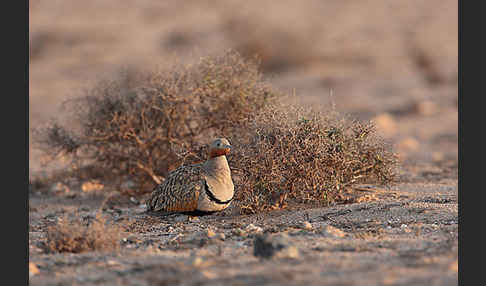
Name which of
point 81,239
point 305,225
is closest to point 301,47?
point 305,225

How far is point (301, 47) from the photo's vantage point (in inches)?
971

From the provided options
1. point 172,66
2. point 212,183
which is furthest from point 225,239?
point 172,66

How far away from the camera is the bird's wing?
6.23 m

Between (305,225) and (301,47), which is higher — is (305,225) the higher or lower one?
the lower one

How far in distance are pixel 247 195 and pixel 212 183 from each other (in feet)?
1.81

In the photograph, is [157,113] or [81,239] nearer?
[81,239]

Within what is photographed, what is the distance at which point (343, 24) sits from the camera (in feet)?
94.5

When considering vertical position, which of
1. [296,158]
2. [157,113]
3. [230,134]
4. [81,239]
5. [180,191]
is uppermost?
[157,113]

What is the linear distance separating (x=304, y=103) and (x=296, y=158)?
206 cm

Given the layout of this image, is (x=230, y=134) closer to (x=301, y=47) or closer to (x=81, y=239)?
(x=81, y=239)

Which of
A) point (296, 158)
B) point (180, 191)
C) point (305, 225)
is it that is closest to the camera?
point (305, 225)

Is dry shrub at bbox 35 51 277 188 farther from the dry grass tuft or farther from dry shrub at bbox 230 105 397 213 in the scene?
dry shrub at bbox 230 105 397 213

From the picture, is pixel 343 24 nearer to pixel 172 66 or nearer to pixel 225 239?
pixel 172 66

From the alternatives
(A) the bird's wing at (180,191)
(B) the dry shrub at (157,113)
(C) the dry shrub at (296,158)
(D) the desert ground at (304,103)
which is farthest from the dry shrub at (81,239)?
(B) the dry shrub at (157,113)
